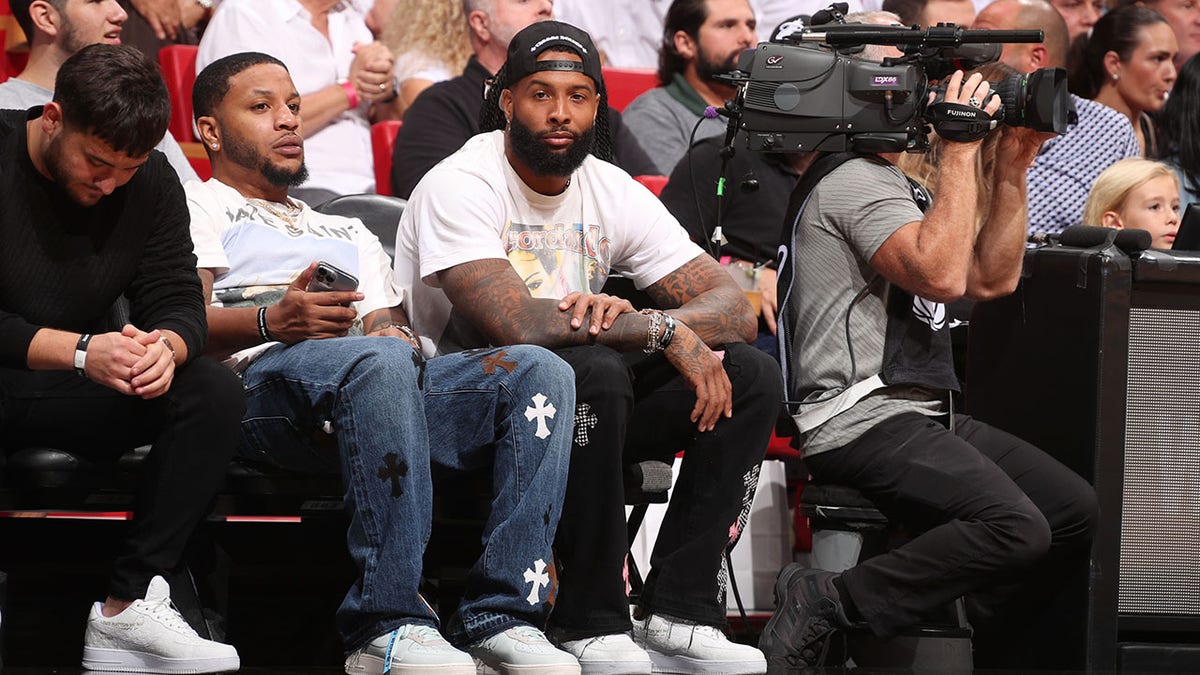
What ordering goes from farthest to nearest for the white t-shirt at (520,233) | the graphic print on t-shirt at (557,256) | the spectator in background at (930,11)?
1. the spectator in background at (930,11)
2. the graphic print on t-shirt at (557,256)
3. the white t-shirt at (520,233)

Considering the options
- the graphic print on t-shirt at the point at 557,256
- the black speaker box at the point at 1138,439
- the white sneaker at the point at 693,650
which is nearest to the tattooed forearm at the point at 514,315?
the graphic print on t-shirt at the point at 557,256

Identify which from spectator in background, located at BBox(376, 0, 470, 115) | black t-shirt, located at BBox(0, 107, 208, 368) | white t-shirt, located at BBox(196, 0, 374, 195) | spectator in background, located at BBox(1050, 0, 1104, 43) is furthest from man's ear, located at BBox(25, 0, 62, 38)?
spectator in background, located at BBox(1050, 0, 1104, 43)

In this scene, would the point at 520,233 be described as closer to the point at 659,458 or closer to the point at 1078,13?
the point at 659,458

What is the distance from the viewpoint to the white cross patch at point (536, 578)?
8.02ft

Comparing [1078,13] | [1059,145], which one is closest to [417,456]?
[1059,145]

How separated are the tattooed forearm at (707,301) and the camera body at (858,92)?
0.29 m

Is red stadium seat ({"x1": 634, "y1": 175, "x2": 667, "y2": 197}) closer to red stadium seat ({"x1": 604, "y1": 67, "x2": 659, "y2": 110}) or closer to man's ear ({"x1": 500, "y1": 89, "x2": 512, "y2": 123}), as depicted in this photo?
red stadium seat ({"x1": 604, "y1": 67, "x2": 659, "y2": 110})

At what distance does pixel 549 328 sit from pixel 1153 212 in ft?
6.41

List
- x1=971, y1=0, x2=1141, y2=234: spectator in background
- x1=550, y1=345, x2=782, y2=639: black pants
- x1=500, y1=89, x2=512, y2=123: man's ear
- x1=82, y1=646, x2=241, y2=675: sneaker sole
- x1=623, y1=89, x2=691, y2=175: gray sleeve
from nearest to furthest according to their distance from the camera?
1. x1=82, y1=646, x2=241, y2=675: sneaker sole
2. x1=550, y1=345, x2=782, y2=639: black pants
3. x1=500, y1=89, x2=512, y2=123: man's ear
4. x1=971, y1=0, x2=1141, y2=234: spectator in background
5. x1=623, y1=89, x2=691, y2=175: gray sleeve

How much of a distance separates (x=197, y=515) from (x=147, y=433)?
0.61ft

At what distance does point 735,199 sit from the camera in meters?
3.90

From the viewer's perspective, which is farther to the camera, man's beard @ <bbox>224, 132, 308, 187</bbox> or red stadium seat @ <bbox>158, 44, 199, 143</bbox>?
red stadium seat @ <bbox>158, 44, 199, 143</bbox>

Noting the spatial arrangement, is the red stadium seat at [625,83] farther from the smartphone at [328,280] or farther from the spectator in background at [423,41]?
the smartphone at [328,280]

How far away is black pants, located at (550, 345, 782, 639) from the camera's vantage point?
8.29 ft
